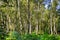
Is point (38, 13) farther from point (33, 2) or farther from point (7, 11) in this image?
point (7, 11)

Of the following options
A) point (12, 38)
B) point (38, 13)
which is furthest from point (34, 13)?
point (12, 38)

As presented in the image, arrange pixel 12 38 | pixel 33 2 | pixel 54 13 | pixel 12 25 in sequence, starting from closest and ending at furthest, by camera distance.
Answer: pixel 12 38 → pixel 33 2 → pixel 12 25 → pixel 54 13

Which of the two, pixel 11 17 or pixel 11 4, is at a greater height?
pixel 11 4

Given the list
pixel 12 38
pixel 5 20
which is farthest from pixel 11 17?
pixel 12 38

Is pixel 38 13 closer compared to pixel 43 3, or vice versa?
pixel 38 13

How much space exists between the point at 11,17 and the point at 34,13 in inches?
153

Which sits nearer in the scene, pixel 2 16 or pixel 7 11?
pixel 7 11

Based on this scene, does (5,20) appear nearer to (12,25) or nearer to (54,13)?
(12,25)

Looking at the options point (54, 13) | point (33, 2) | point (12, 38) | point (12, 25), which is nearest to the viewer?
point (12, 38)

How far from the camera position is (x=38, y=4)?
3197 cm

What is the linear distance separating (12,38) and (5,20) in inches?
1103

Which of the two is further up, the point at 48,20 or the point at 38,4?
the point at 38,4

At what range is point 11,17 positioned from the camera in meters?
33.1

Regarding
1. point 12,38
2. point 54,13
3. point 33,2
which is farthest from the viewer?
point 54,13
